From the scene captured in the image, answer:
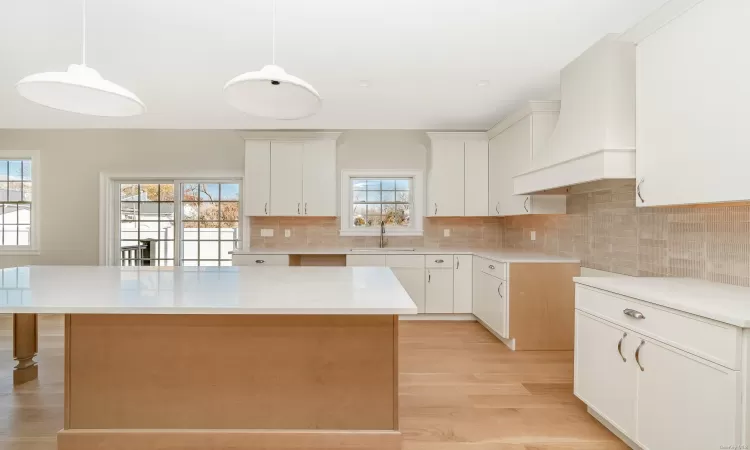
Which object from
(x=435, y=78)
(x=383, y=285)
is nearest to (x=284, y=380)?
(x=383, y=285)

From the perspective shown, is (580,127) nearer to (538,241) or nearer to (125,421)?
(538,241)

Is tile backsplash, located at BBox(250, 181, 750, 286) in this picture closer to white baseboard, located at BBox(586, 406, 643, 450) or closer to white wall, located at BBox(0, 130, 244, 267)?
white baseboard, located at BBox(586, 406, 643, 450)

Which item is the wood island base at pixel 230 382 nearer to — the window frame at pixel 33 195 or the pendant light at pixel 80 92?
the pendant light at pixel 80 92

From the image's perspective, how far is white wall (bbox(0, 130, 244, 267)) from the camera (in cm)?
489

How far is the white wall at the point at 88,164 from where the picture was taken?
489cm

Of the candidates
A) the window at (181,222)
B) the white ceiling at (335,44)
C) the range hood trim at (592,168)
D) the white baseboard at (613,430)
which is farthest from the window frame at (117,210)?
the white baseboard at (613,430)

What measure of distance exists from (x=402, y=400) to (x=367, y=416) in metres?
0.63

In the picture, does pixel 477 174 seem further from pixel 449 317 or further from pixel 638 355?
pixel 638 355

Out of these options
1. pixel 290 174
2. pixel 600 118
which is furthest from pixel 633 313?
pixel 290 174

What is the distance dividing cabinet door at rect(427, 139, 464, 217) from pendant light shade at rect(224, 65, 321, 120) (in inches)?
117

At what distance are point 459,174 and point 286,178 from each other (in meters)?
2.15

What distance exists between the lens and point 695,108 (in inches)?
68.6

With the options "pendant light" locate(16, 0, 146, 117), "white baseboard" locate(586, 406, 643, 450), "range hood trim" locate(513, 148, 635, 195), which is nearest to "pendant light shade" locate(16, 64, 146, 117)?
"pendant light" locate(16, 0, 146, 117)

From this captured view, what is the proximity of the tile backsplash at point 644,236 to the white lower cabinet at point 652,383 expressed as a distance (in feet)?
2.18
